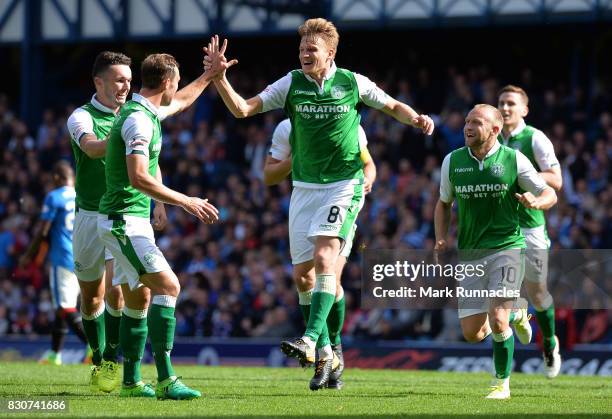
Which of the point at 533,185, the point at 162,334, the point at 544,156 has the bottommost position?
the point at 162,334

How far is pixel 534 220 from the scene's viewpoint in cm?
1247

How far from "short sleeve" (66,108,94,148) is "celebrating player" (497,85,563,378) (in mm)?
4454

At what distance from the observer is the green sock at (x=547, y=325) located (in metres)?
12.5

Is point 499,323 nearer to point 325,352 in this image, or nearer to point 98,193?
point 325,352

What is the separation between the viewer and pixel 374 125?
22969mm

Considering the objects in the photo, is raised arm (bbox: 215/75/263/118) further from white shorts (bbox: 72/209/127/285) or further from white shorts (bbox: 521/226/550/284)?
white shorts (bbox: 521/226/550/284)

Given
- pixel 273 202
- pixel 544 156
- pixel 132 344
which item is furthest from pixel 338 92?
pixel 273 202

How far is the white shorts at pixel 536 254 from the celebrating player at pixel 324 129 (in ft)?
9.70

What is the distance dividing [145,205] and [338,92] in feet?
6.30

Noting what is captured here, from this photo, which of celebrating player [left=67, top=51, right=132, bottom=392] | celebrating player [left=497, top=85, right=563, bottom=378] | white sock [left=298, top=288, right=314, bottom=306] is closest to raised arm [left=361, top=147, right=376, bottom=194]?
white sock [left=298, top=288, right=314, bottom=306]

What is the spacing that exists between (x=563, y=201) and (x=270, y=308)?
504 cm

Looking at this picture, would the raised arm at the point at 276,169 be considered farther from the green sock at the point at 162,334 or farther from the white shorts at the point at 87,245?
the green sock at the point at 162,334

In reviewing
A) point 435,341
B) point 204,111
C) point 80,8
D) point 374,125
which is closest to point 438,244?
point 435,341

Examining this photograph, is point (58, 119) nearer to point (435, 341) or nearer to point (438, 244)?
point (435, 341)
